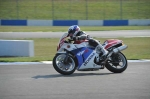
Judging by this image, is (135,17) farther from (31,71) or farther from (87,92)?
(87,92)

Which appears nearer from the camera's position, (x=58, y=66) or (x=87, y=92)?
(x=87, y=92)

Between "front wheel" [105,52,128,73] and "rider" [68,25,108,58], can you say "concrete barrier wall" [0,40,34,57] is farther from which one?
"front wheel" [105,52,128,73]

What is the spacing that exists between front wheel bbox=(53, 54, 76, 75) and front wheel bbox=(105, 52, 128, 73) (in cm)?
95

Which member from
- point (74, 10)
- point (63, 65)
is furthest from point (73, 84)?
point (74, 10)

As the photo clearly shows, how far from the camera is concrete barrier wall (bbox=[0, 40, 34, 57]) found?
16.5 meters

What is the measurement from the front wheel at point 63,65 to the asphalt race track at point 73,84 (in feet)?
0.44

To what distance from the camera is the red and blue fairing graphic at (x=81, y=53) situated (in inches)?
432

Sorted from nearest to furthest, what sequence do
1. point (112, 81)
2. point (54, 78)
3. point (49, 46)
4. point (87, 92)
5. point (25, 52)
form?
point (87, 92), point (112, 81), point (54, 78), point (25, 52), point (49, 46)

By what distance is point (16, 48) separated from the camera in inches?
654

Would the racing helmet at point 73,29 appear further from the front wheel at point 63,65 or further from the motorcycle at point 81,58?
the front wheel at point 63,65

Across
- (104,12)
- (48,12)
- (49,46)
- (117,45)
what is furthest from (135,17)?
(117,45)

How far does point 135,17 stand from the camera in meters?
45.2

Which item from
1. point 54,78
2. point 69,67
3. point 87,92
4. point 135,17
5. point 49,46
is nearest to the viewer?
point 87,92

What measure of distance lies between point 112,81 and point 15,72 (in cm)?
303
